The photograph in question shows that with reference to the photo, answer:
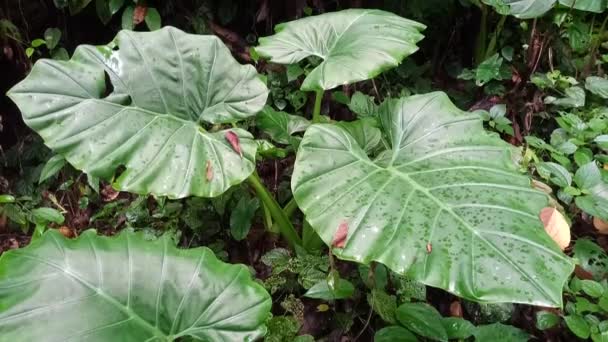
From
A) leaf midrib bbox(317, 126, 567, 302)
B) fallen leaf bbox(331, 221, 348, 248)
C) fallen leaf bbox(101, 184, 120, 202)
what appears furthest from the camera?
fallen leaf bbox(101, 184, 120, 202)

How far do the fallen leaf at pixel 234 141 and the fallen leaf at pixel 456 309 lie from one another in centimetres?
A: 70

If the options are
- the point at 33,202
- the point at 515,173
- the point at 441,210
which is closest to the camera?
the point at 441,210

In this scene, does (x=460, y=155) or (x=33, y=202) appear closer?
(x=460, y=155)

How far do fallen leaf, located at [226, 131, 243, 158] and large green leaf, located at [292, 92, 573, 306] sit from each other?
18 centimetres

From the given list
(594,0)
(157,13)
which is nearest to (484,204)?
(594,0)

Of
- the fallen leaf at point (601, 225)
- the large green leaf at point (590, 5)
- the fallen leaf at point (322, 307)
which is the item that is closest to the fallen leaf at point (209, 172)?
the fallen leaf at point (322, 307)

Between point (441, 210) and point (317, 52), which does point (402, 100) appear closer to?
point (317, 52)

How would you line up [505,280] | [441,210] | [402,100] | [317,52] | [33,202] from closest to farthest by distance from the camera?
1. [505,280]
2. [441,210]
3. [402,100]
4. [317,52]
5. [33,202]

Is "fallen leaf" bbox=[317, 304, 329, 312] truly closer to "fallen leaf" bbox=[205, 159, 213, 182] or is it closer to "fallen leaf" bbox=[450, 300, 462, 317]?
"fallen leaf" bbox=[450, 300, 462, 317]

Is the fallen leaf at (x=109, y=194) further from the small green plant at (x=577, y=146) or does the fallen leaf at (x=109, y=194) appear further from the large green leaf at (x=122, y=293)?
the small green plant at (x=577, y=146)

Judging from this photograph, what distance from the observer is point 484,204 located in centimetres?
104

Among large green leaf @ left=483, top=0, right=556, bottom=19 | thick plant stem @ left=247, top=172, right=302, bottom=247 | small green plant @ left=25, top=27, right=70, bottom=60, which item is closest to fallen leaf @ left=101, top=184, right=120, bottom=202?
small green plant @ left=25, top=27, right=70, bottom=60

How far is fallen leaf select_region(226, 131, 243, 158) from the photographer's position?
50.4 inches

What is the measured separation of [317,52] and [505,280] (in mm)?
881
